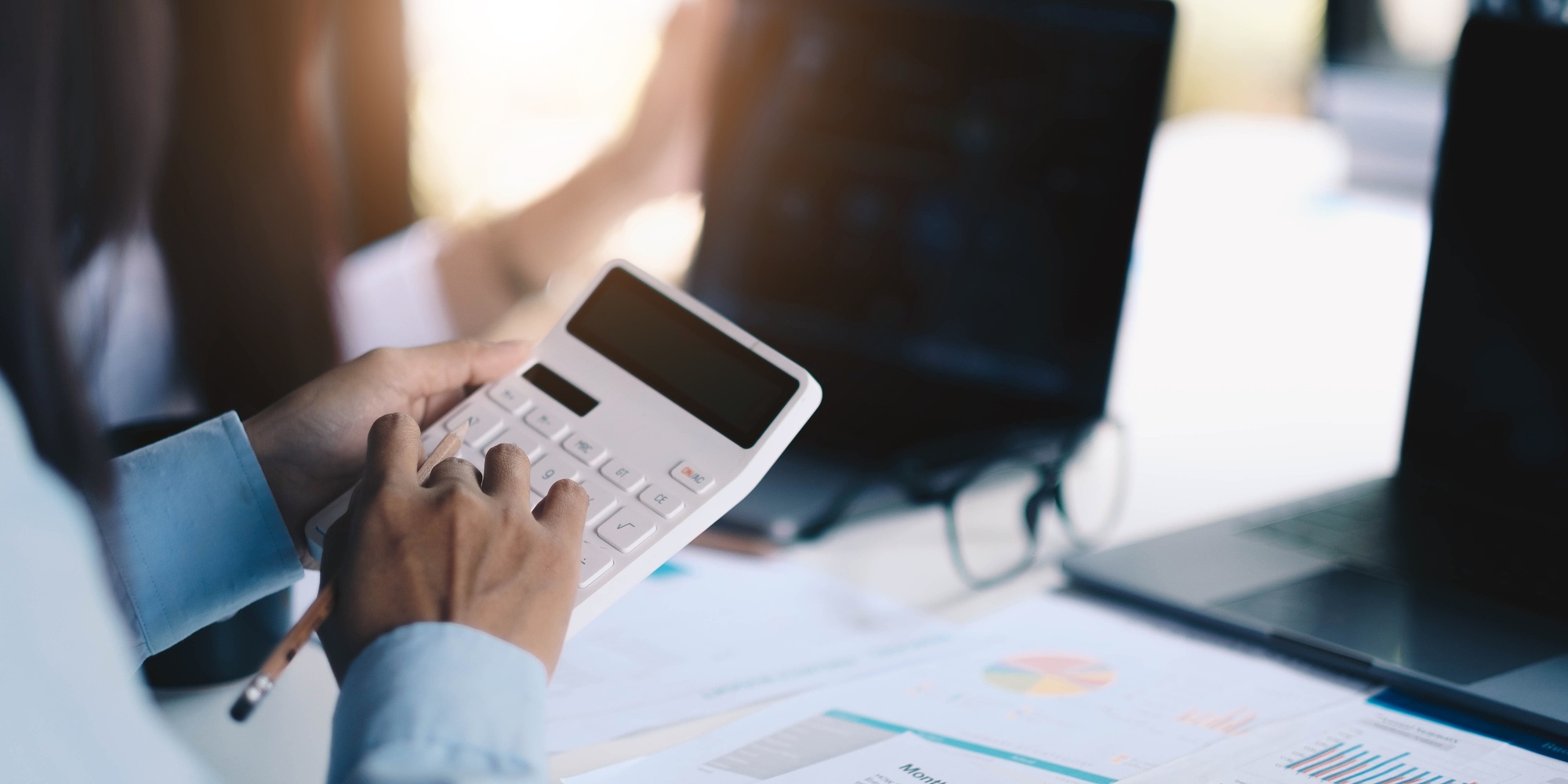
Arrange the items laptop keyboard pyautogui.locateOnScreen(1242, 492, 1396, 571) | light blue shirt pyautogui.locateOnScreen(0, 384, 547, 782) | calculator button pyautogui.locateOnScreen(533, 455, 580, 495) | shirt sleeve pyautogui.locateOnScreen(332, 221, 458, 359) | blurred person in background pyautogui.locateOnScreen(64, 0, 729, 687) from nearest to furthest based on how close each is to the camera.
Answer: light blue shirt pyautogui.locateOnScreen(0, 384, 547, 782)
calculator button pyautogui.locateOnScreen(533, 455, 580, 495)
laptop keyboard pyautogui.locateOnScreen(1242, 492, 1396, 571)
blurred person in background pyautogui.locateOnScreen(64, 0, 729, 687)
shirt sleeve pyautogui.locateOnScreen(332, 221, 458, 359)

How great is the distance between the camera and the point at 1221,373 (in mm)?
1139

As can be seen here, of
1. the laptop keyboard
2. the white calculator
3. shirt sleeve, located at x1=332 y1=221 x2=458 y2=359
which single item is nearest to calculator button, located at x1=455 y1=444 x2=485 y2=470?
the white calculator

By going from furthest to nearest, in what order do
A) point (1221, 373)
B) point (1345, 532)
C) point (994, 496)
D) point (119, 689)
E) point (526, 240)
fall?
point (526, 240), point (1221, 373), point (994, 496), point (1345, 532), point (119, 689)

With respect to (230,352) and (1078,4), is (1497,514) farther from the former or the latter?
(230,352)

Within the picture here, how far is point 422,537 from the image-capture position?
439 millimetres

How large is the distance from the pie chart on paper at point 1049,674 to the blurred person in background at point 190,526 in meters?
0.23

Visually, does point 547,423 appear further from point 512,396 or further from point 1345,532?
point 1345,532

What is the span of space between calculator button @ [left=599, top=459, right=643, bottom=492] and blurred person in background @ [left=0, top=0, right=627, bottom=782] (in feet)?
0.13

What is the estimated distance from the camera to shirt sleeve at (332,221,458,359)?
1204mm

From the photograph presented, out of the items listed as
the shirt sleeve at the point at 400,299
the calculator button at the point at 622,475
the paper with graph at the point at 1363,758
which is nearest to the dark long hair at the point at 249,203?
the shirt sleeve at the point at 400,299

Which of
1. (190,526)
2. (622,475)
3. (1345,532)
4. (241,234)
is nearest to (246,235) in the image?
(241,234)

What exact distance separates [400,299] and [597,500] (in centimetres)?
Result: 80

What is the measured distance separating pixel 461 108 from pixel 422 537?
2274mm

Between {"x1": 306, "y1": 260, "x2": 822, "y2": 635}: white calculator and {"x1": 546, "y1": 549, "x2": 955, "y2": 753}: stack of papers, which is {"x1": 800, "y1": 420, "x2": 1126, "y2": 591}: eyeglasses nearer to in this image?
{"x1": 546, "y1": 549, "x2": 955, "y2": 753}: stack of papers
